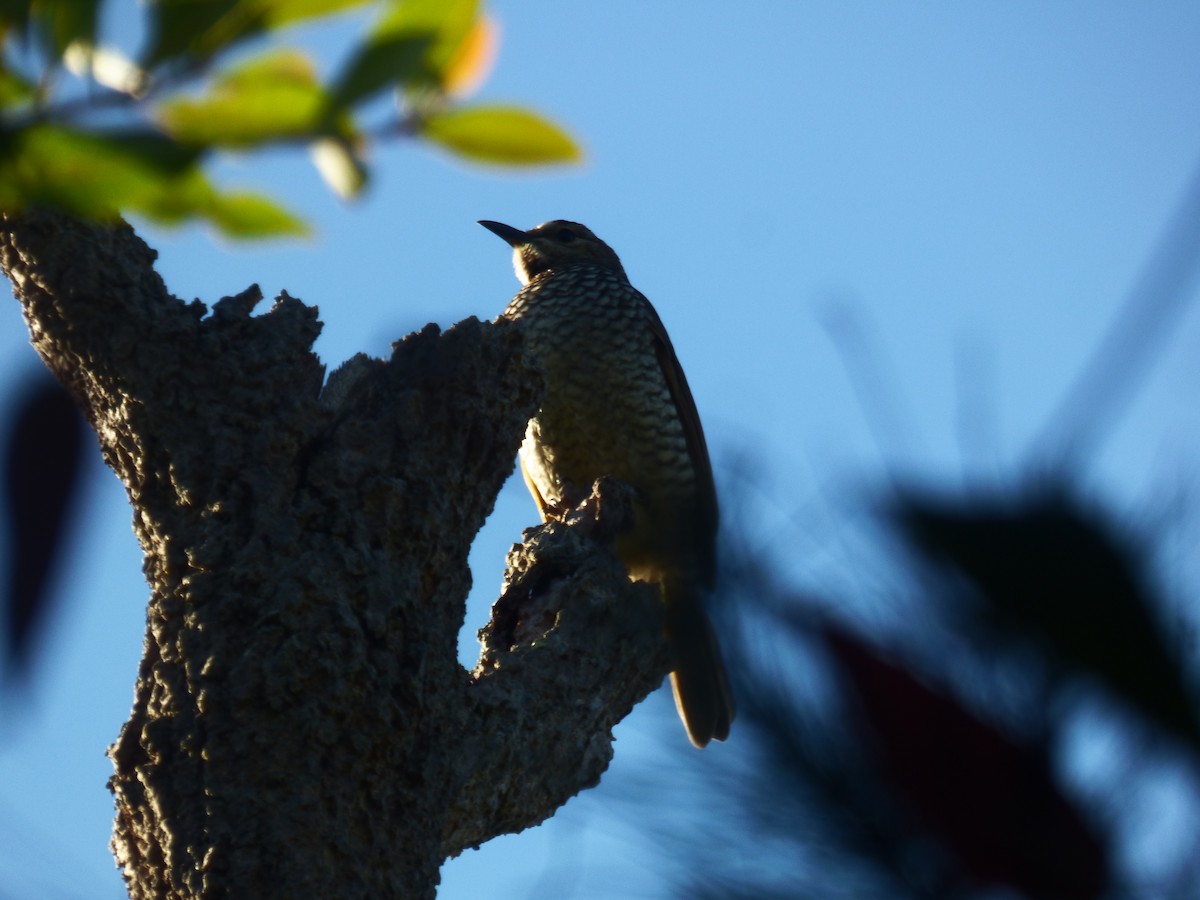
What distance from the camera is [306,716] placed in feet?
10.0

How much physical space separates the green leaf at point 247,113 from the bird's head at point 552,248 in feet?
18.6

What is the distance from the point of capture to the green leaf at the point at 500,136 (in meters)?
1.23

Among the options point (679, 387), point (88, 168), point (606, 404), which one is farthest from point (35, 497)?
point (679, 387)

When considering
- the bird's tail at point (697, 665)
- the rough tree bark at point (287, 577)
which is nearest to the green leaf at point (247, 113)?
the bird's tail at point (697, 665)

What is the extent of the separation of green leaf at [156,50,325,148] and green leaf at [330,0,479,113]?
0.10 ft

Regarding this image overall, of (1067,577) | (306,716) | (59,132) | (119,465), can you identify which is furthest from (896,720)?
(119,465)

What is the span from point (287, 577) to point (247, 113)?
82.7 inches

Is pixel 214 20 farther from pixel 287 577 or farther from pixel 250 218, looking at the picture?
pixel 287 577

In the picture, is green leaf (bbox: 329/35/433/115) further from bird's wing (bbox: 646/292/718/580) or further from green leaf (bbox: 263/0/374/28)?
bird's wing (bbox: 646/292/718/580)

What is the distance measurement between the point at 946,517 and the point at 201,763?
2354 mm

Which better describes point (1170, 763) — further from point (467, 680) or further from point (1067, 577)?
point (467, 680)

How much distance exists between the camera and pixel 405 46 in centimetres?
114

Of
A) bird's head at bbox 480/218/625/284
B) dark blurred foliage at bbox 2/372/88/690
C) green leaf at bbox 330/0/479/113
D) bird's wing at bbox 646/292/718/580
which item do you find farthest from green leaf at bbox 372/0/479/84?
bird's head at bbox 480/218/625/284

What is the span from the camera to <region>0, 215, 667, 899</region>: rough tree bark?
3.03m
